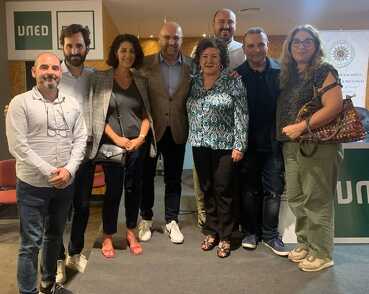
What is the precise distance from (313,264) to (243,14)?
3.99m

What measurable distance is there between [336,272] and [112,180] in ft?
4.84

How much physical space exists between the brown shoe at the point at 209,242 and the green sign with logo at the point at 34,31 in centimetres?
306

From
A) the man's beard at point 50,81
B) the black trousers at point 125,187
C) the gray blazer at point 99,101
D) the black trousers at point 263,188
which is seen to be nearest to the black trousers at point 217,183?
the black trousers at point 263,188

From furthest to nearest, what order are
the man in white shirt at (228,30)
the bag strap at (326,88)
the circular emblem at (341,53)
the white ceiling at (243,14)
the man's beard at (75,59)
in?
the circular emblem at (341,53) < the white ceiling at (243,14) < the man in white shirt at (228,30) < the man's beard at (75,59) < the bag strap at (326,88)

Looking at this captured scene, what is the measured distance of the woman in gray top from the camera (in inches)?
97.3

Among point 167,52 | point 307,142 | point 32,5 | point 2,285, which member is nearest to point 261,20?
point 32,5

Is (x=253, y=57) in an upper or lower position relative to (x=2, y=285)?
upper

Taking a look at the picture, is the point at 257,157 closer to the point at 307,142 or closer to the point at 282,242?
the point at 307,142

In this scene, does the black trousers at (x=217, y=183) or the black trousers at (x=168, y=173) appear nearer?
the black trousers at (x=217, y=183)

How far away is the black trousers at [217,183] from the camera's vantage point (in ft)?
8.34

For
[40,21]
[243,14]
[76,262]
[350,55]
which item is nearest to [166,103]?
[76,262]

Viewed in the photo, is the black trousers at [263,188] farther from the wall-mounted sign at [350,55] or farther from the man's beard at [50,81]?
the wall-mounted sign at [350,55]

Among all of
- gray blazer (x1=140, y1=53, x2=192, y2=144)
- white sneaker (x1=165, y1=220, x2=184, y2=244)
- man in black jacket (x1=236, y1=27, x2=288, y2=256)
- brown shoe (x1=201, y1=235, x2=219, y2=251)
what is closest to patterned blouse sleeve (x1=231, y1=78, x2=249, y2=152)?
man in black jacket (x1=236, y1=27, x2=288, y2=256)

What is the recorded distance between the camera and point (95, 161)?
2486mm
